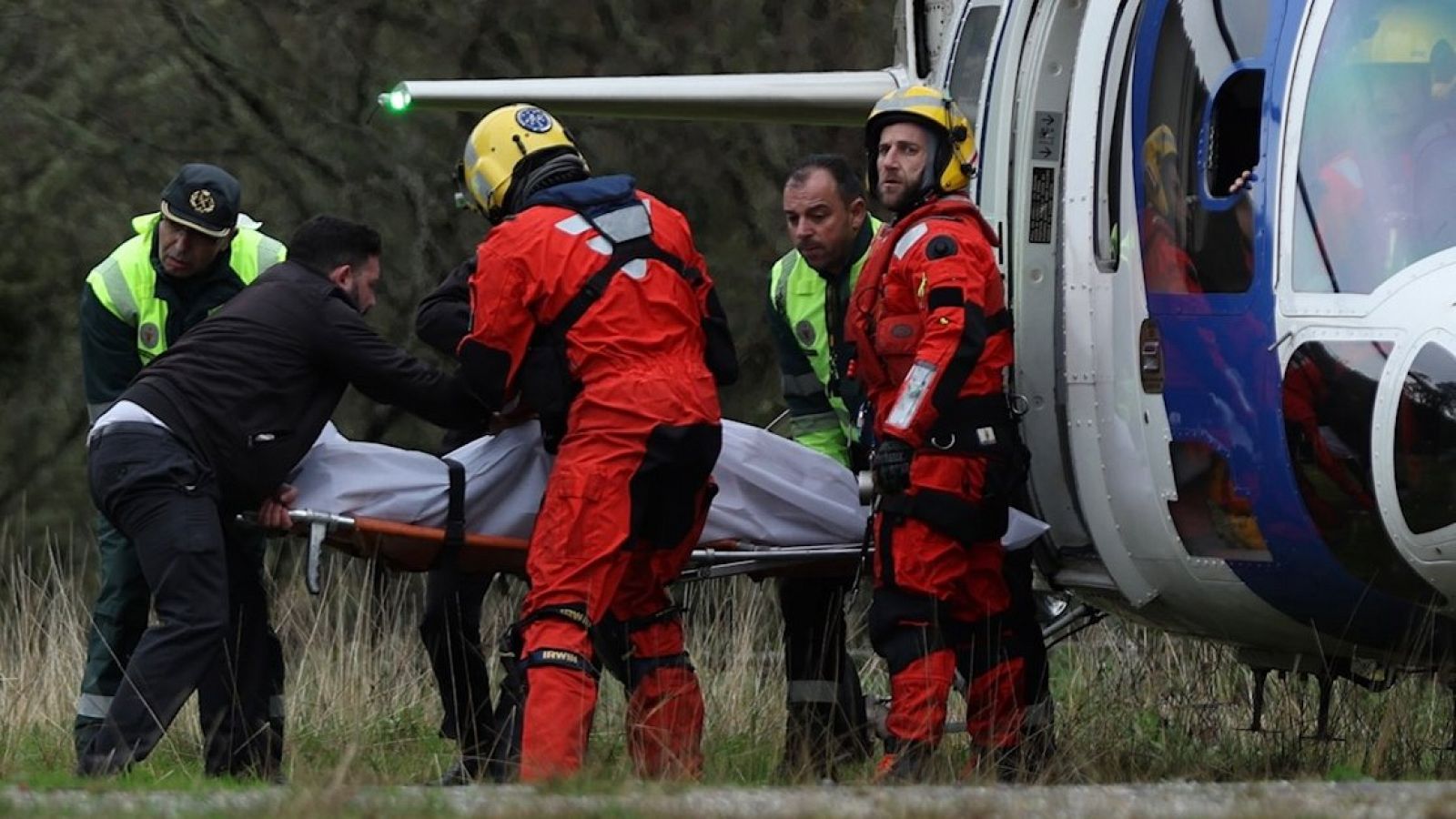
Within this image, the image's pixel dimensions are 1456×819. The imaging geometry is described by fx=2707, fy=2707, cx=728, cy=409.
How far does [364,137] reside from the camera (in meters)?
14.8

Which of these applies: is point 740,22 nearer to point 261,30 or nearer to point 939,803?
point 261,30

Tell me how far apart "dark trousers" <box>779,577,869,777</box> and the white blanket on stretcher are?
0.47 m

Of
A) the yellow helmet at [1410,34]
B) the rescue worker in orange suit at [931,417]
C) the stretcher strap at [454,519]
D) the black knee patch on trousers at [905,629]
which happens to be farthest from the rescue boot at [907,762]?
the yellow helmet at [1410,34]

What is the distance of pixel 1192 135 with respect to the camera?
7.09m

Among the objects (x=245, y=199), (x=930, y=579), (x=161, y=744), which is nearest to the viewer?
(x=930, y=579)

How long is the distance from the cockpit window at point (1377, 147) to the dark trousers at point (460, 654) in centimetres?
273

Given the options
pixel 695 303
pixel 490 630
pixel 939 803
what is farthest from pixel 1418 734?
pixel 490 630

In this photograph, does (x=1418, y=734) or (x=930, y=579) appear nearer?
(x=930, y=579)

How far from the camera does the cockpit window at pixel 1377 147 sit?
258 inches

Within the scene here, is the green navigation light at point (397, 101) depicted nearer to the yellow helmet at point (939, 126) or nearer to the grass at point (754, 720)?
the grass at point (754, 720)

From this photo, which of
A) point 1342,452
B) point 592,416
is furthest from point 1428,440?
point 592,416

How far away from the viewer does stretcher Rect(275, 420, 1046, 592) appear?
7.35 metres

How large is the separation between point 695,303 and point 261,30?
799 centimetres

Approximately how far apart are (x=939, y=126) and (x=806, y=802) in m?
2.60
